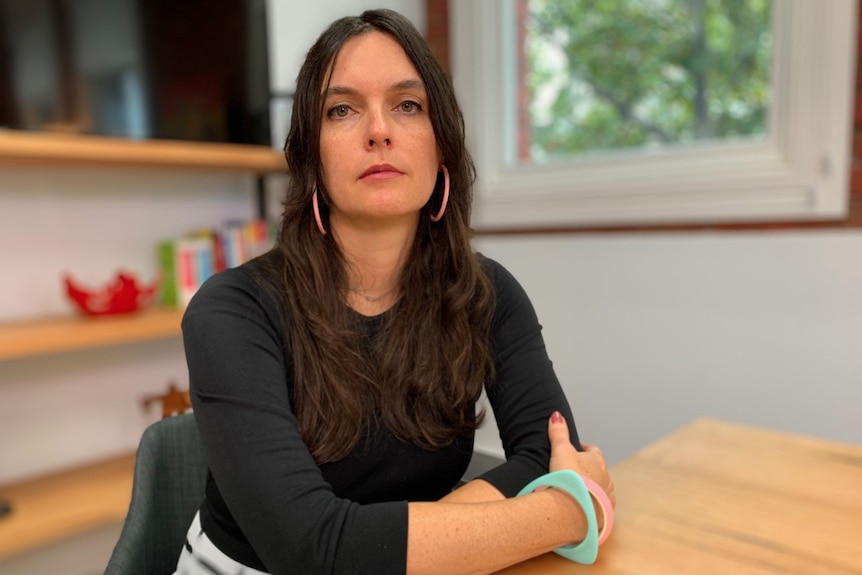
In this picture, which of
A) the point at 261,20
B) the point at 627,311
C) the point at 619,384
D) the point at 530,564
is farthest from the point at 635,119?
the point at 530,564

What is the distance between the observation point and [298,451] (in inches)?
29.0

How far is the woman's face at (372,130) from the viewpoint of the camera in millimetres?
844

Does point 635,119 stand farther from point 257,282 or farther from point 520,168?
point 257,282

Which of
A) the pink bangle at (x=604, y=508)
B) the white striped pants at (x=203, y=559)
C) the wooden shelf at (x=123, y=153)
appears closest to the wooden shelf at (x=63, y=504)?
the white striped pants at (x=203, y=559)

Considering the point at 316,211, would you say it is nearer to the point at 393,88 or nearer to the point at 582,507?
the point at 393,88

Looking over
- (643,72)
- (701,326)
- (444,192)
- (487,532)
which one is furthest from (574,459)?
(643,72)

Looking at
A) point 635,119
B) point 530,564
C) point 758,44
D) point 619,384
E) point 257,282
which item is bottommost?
point 619,384

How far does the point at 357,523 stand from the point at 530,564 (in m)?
0.20

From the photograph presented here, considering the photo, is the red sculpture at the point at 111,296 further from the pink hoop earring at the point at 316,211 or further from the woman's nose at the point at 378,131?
the woman's nose at the point at 378,131

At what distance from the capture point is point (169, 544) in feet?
3.23

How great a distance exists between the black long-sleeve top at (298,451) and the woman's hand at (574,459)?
0.02 metres

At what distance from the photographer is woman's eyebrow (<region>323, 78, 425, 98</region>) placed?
85cm

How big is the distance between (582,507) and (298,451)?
Answer: 1.07 feet

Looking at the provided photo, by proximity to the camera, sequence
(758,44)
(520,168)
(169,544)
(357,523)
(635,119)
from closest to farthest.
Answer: (357,523), (169,544), (758,44), (635,119), (520,168)
